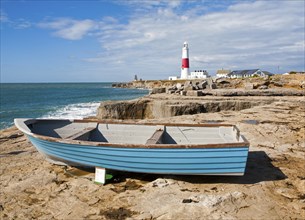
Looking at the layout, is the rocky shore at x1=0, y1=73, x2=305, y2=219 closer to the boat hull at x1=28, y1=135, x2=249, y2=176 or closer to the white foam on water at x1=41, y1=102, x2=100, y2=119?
the boat hull at x1=28, y1=135, x2=249, y2=176

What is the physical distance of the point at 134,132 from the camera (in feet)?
23.3

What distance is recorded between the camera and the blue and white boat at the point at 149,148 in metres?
5.00

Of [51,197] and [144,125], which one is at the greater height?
[144,125]

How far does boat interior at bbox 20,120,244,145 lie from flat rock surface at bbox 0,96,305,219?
886mm

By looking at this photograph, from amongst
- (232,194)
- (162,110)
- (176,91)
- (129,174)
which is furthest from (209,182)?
(176,91)

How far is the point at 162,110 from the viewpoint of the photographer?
50.0 feet

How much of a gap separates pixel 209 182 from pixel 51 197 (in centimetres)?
311

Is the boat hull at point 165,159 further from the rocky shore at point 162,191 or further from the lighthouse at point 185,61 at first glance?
the lighthouse at point 185,61

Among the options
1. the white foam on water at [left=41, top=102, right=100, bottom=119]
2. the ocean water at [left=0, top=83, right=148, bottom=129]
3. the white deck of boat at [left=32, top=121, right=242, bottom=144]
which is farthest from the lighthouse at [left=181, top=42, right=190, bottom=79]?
the white deck of boat at [left=32, top=121, right=242, bottom=144]

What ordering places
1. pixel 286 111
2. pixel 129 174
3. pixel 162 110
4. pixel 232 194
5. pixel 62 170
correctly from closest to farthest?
pixel 232 194 → pixel 129 174 → pixel 62 170 → pixel 286 111 → pixel 162 110

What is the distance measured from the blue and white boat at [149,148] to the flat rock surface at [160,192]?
12.7 inches

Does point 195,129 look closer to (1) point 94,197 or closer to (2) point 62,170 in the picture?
(1) point 94,197

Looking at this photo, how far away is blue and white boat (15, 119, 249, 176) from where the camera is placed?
500 cm

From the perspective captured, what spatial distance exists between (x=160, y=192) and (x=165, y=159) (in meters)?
0.62
